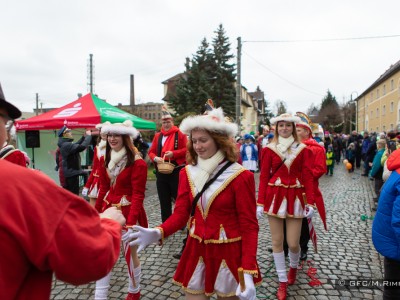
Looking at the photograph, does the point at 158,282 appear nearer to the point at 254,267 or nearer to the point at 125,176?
the point at 125,176

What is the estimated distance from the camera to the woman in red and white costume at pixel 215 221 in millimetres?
2251

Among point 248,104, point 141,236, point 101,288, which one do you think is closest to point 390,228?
point 141,236

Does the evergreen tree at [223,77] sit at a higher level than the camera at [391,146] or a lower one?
higher

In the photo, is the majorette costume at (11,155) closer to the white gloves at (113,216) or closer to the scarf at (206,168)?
the scarf at (206,168)

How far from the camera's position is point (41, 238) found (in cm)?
101

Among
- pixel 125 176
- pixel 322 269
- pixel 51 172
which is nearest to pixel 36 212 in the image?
pixel 125 176

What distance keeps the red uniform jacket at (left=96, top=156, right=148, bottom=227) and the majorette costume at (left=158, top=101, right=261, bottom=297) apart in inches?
38.9

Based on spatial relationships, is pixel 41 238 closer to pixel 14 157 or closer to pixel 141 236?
pixel 141 236

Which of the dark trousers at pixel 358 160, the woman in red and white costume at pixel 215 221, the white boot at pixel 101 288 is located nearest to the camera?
the woman in red and white costume at pixel 215 221

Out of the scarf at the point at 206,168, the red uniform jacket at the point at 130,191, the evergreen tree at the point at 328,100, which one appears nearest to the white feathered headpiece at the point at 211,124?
the scarf at the point at 206,168

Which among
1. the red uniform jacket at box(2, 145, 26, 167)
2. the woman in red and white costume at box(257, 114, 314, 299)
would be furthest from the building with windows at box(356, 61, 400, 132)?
the red uniform jacket at box(2, 145, 26, 167)

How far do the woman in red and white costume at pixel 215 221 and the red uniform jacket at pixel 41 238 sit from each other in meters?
0.97

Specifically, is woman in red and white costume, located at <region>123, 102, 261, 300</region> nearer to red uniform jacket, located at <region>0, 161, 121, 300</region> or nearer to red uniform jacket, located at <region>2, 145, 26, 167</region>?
red uniform jacket, located at <region>0, 161, 121, 300</region>

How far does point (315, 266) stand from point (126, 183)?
2.94 m
